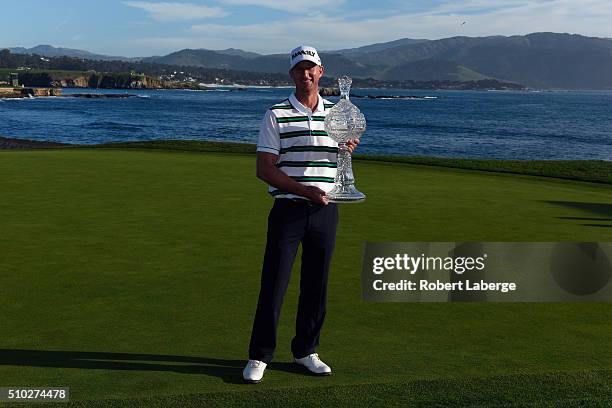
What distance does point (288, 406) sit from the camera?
13.3ft

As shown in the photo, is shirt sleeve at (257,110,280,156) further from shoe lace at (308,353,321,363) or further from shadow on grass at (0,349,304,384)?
shadow on grass at (0,349,304,384)

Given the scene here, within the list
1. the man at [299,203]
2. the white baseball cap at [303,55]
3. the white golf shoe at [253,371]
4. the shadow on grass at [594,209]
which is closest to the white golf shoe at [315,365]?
the man at [299,203]

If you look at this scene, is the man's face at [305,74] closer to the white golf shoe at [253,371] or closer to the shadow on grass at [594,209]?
the white golf shoe at [253,371]

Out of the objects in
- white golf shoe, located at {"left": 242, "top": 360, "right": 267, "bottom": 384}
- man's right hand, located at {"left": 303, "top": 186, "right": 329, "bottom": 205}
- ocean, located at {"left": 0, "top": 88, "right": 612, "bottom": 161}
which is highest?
man's right hand, located at {"left": 303, "top": 186, "right": 329, "bottom": 205}

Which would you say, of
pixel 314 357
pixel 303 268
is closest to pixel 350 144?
pixel 303 268

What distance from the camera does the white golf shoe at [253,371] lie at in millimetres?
4441

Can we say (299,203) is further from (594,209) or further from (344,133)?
(594,209)

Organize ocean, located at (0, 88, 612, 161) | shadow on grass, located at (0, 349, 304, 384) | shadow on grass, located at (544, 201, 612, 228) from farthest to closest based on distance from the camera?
1. ocean, located at (0, 88, 612, 161)
2. shadow on grass, located at (544, 201, 612, 228)
3. shadow on grass, located at (0, 349, 304, 384)

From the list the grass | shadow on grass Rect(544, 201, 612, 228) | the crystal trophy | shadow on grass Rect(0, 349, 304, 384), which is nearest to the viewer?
the crystal trophy

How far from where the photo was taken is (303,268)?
5.01m

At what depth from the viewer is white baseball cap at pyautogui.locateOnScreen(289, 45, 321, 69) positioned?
177 inches

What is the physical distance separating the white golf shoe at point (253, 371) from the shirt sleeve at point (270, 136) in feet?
4.36

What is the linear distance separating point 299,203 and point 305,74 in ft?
2.69

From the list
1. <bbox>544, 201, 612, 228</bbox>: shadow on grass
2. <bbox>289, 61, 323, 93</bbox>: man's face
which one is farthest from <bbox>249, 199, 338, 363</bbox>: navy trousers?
<bbox>544, 201, 612, 228</bbox>: shadow on grass
